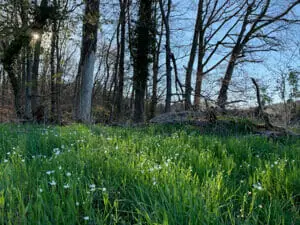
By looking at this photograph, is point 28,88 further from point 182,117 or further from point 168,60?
point 182,117

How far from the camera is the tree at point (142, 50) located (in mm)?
13633

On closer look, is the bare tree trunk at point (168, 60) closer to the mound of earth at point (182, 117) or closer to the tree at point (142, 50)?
the tree at point (142, 50)

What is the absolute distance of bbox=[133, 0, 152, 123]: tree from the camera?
44.7 ft

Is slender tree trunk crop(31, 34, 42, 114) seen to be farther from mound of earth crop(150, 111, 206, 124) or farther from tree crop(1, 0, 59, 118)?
mound of earth crop(150, 111, 206, 124)

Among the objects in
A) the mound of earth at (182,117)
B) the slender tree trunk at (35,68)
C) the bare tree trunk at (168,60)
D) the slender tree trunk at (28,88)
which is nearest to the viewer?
the mound of earth at (182,117)

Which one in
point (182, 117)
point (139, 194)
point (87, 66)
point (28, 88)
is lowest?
point (139, 194)

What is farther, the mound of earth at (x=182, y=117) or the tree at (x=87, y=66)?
the tree at (x=87, y=66)

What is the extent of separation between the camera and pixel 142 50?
13.9 metres

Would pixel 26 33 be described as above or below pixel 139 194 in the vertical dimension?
above

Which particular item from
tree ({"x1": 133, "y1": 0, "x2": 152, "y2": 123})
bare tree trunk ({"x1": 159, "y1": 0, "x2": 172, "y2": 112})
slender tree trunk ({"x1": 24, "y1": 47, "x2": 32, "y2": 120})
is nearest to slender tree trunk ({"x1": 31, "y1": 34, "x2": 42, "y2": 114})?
slender tree trunk ({"x1": 24, "y1": 47, "x2": 32, "y2": 120})

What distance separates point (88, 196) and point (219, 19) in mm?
17475

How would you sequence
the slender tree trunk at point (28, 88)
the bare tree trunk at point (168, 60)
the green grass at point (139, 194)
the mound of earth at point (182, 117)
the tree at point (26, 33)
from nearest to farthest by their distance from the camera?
the green grass at point (139, 194) → the mound of earth at point (182, 117) → the tree at point (26, 33) → the slender tree trunk at point (28, 88) → the bare tree trunk at point (168, 60)

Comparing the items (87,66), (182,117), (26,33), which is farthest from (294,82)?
(26,33)

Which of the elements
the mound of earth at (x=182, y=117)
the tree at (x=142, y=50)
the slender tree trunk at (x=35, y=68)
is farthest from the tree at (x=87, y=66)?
the tree at (x=142, y=50)
